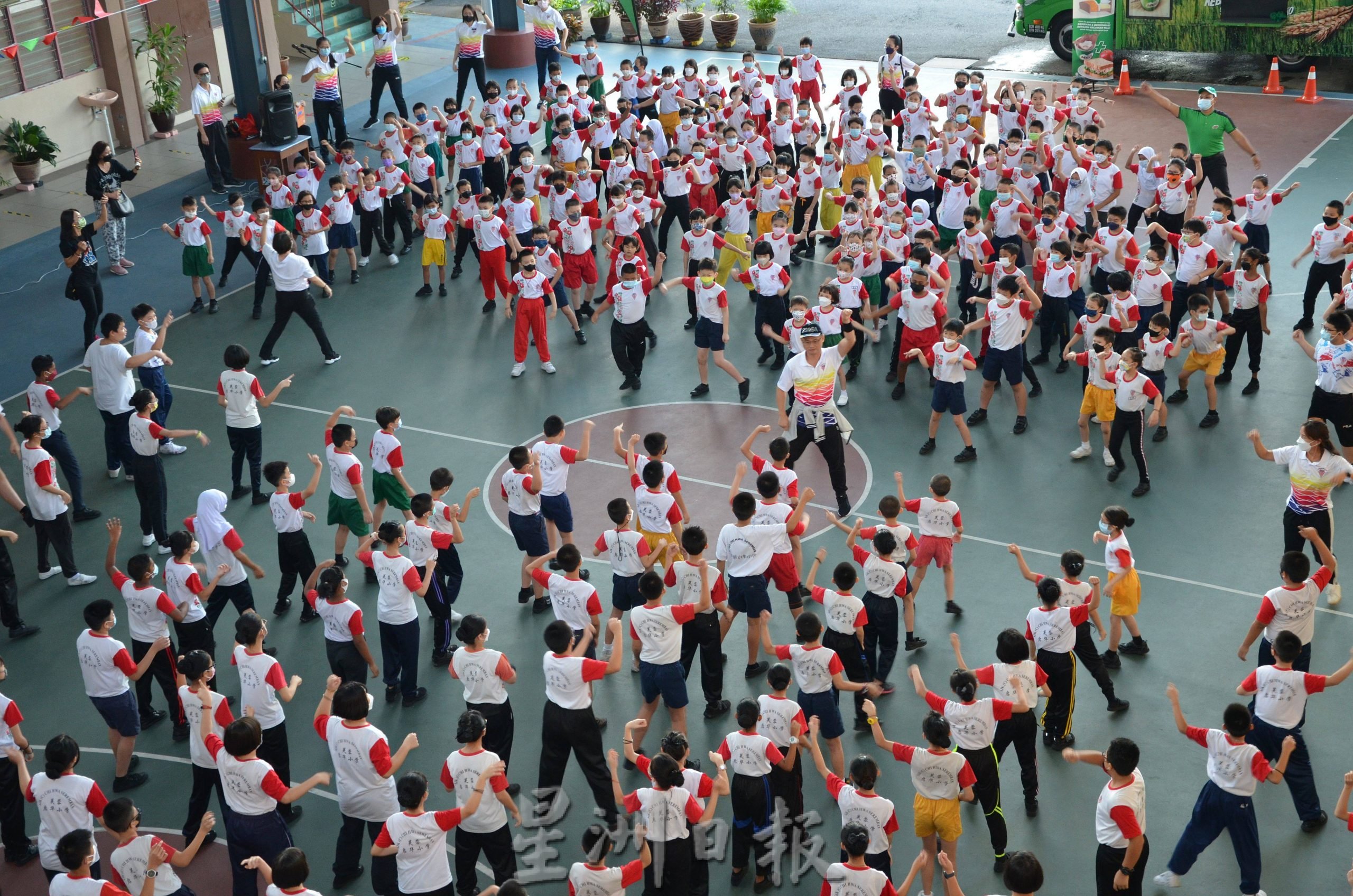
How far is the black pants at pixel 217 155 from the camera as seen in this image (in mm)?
24922

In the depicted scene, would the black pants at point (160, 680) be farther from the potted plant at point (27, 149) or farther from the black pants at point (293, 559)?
the potted plant at point (27, 149)

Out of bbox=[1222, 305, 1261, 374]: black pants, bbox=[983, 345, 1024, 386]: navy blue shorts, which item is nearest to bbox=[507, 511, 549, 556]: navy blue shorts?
bbox=[983, 345, 1024, 386]: navy blue shorts

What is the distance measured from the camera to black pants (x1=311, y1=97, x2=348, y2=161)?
2577 centimetres

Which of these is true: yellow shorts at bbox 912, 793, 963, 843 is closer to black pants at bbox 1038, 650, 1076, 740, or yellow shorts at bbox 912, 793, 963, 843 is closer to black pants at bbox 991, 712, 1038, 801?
black pants at bbox 991, 712, 1038, 801

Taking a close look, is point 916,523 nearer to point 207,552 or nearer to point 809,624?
point 809,624

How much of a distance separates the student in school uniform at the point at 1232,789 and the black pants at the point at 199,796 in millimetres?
6876

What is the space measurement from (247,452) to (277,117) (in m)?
11.6

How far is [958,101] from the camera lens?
2305 cm

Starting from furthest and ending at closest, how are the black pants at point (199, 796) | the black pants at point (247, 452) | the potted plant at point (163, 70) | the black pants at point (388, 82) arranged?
the potted plant at point (163, 70) → the black pants at point (388, 82) → the black pants at point (247, 452) → the black pants at point (199, 796)

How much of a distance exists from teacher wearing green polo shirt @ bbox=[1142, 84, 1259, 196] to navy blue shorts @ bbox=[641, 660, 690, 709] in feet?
41.9

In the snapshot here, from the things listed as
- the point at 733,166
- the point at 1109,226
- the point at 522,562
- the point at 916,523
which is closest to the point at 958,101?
the point at 733,166

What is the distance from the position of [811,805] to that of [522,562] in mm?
4689

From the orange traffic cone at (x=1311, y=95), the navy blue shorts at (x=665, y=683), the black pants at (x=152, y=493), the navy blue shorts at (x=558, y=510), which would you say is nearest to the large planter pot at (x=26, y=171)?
the black pants at (x=152, y=493)

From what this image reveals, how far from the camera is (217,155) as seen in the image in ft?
82.1
